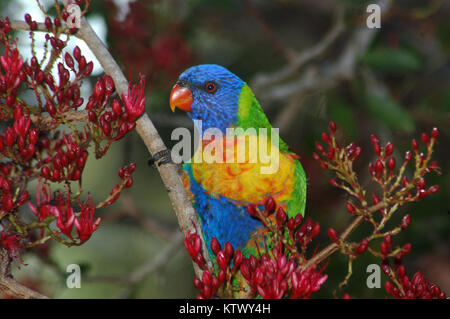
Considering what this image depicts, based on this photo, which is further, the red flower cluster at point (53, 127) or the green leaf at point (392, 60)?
the green leaf at point (392, 60)

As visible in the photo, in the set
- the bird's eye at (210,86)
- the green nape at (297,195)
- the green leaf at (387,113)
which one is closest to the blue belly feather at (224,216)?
the green nape at (297,195)

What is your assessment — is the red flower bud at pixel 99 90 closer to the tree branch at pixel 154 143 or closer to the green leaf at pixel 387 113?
the tree branch at pixel 154 143

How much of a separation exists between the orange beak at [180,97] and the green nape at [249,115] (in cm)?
24

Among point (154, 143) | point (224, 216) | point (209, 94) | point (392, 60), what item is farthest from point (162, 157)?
point (392, 60)

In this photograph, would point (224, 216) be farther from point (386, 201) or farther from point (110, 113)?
point (386, 201)

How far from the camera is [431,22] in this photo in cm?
373

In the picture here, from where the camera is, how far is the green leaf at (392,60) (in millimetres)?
2960

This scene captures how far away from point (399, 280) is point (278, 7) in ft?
11.6

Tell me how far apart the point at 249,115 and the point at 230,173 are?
336 millimetres

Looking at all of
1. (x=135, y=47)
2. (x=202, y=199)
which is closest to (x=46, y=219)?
(x=202, y=199)

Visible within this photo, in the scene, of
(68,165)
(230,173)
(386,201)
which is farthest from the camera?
(230,173)

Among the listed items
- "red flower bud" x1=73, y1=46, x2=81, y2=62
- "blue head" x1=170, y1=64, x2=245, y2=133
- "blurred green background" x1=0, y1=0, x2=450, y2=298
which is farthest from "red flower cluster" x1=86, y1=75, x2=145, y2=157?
"blurred green background" x1=0, y1=0, x2=450, y2=298

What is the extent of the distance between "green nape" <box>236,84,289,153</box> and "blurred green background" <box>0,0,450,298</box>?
30.3 inches

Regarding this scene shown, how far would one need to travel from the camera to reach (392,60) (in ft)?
9.73
